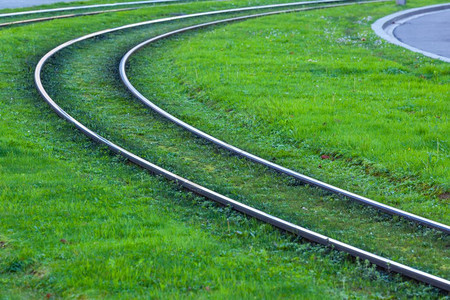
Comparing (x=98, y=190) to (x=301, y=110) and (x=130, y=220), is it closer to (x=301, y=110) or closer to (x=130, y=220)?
(x=130, y=220)

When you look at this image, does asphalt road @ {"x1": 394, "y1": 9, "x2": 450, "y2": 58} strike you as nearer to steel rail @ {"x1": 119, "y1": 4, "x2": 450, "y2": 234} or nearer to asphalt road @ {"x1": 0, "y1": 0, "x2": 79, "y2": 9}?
steel rail @ {"x1": 119, "y1": 4, "x2": 450, "y2": 234}

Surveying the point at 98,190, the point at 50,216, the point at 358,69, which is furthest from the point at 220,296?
the point at 358,69

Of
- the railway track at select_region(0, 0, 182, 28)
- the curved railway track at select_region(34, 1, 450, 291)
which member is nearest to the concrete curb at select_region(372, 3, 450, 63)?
the curved railway track at select_region(34, 1, 450, 291)

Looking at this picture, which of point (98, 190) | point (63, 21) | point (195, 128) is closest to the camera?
point (98, 190)

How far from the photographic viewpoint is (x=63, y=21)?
82.3 ft

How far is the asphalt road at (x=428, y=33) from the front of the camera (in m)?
21.4

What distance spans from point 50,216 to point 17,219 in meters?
0.38

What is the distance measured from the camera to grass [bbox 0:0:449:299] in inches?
265

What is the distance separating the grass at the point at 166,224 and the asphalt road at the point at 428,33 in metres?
10.3

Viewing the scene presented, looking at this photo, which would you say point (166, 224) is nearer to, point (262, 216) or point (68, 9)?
point (262, 216)

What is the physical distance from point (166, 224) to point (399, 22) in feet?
72.4

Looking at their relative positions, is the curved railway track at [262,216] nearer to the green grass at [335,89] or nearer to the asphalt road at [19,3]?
the green grass at [335,89]

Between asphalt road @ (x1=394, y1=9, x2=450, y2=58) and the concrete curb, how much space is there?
1.02 ft

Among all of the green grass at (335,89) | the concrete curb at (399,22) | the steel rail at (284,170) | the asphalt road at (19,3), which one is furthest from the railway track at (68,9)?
the concrete curb at (399,22)
